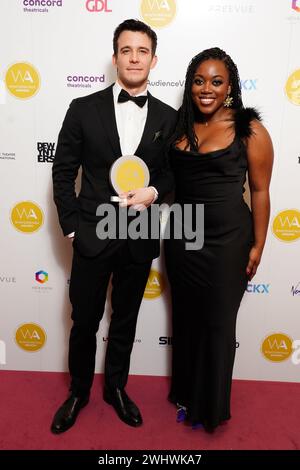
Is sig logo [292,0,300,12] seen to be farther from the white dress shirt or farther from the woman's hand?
the woman's hand

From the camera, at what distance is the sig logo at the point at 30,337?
7.30ft

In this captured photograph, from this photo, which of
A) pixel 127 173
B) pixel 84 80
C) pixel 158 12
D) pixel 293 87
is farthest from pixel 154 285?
pixel 158 12

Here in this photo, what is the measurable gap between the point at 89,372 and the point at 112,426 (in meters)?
0.27

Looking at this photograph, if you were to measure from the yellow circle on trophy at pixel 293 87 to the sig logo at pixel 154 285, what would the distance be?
111 centimetres

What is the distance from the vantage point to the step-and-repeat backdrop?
1815 millimetres

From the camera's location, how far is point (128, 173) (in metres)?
1.52

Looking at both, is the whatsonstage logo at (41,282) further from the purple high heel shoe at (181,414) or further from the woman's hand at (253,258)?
the woman's hand at (253,258)

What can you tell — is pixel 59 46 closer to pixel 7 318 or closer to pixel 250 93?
pixel 250 93

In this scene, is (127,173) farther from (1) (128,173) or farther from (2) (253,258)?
(2) (253,258)

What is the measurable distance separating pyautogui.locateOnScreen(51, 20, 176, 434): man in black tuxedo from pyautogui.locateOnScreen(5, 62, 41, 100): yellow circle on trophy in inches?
17.4

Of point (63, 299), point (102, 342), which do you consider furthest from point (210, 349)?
point (63, 299)

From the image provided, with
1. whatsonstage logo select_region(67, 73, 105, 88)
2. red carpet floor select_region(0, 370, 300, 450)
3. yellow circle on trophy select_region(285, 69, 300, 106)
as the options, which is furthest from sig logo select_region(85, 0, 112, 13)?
red carpet floor select_region(0, 370, 300, 450)

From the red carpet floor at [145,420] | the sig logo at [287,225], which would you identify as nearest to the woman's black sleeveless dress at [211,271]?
the red carpet floor at [145,420]

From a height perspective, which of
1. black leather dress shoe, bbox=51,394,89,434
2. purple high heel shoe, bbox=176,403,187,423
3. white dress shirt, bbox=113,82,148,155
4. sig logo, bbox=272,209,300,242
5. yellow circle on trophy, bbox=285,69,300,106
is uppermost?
yellow circle on trophy, bbox=285,69,300,106
